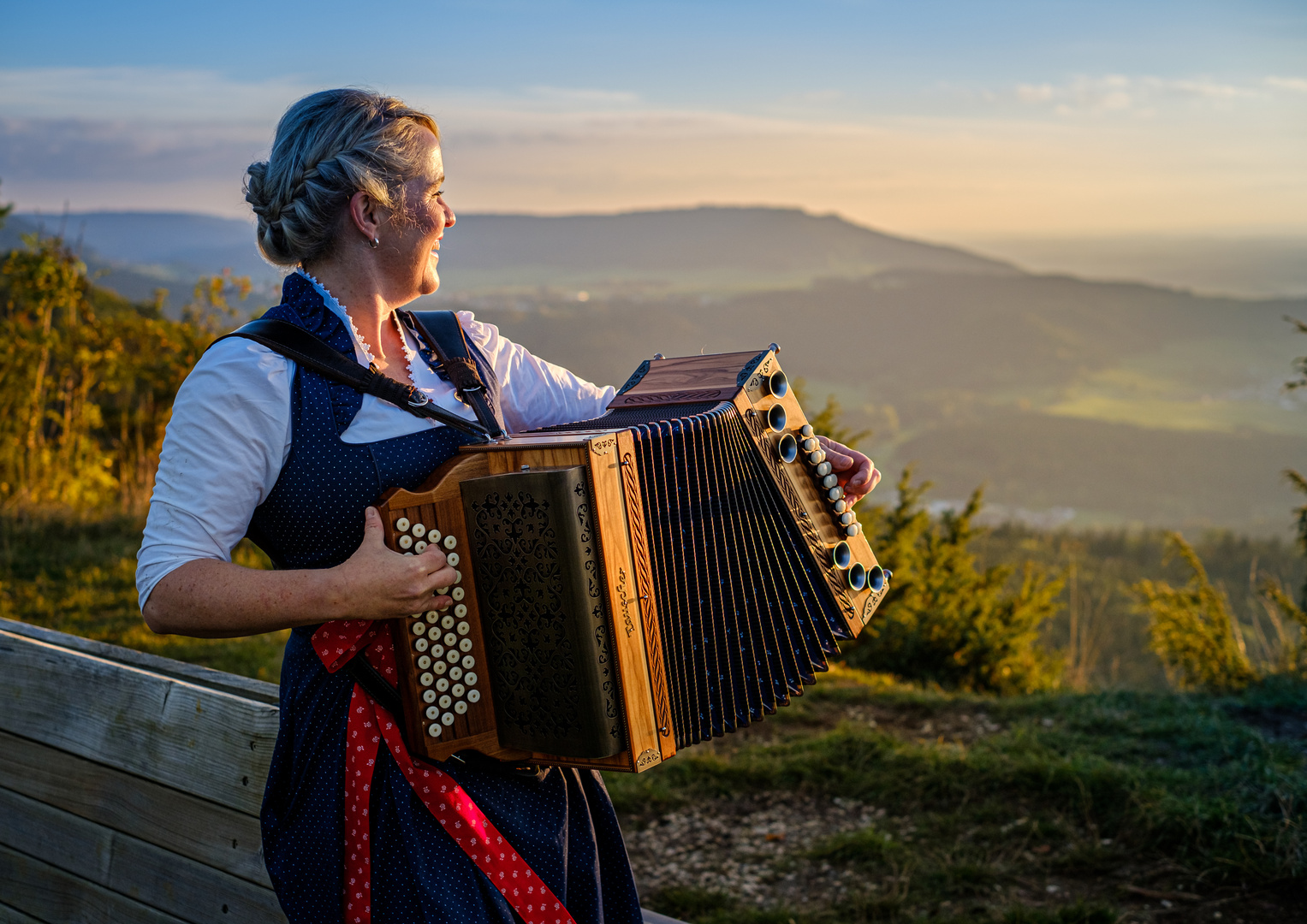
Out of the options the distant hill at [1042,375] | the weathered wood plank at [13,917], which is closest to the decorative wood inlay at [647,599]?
the weathered wood plank at [13,917]

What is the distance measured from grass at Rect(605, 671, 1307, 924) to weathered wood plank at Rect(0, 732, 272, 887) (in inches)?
73.5

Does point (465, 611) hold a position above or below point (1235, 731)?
above

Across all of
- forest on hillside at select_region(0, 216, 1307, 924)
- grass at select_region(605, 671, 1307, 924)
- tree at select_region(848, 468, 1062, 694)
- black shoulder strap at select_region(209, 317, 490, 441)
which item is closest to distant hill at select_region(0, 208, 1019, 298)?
forest on hillside at select_region(0, 216, 1307, 924)

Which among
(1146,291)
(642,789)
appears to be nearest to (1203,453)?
(1146,291)

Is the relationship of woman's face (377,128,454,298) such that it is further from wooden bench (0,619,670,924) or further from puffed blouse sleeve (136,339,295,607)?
wooden bench (0,619,670,924)

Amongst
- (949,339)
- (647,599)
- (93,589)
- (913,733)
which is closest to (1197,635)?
(913,733)

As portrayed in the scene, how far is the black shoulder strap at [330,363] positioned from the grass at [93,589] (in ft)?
11.6

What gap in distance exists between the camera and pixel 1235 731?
4.60 m

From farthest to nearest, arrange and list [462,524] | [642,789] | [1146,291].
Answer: [1146,291] < [642,789] < [462,524]

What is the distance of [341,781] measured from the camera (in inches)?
71.3

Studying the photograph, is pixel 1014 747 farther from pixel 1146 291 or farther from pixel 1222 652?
pixel 1146 291

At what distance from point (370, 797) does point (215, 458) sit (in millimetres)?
649

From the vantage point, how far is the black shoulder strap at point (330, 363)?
1.77m

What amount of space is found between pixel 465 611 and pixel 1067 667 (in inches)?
297
